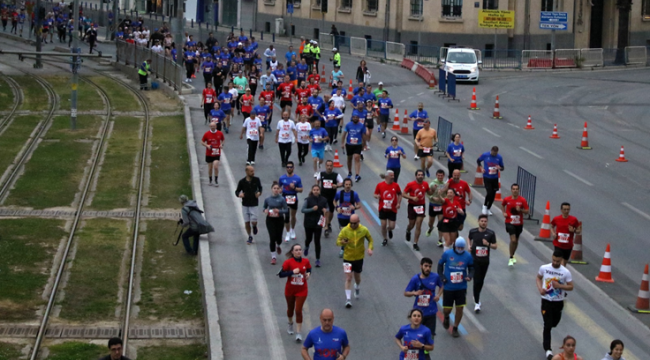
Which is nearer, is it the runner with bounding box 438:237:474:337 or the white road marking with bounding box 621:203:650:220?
the runner with bounding box 438:237:474:337

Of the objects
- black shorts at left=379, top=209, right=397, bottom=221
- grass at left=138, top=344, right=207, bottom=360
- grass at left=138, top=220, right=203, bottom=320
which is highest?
black shorts at left=379, top=209, right=397, bottom=221

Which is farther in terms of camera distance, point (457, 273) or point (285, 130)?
point (285, 130)

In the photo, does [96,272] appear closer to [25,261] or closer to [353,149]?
[25,261]

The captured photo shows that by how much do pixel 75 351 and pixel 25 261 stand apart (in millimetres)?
4912

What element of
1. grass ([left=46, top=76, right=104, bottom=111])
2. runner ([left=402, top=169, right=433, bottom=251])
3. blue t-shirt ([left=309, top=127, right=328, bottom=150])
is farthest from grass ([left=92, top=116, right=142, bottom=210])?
runner ([left=402, top=169, right=433, bottom=251])

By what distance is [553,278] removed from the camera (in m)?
14.3

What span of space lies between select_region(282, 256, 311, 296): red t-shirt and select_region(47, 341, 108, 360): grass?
108 inches

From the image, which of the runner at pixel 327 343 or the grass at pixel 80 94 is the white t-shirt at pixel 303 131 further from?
the grass at pixel 80 94

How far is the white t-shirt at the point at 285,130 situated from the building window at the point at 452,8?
36.5 meters

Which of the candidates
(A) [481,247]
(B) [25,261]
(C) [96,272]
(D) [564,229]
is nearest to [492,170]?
(D) [564,229]

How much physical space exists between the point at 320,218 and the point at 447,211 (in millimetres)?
2279

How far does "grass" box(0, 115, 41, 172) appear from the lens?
2917 cm

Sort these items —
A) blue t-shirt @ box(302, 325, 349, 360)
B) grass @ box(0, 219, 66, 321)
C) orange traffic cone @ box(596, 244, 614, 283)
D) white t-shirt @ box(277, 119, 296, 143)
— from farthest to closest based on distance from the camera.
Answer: white t-shirt @ box(277, 119, 296, 143) < orange traffic cone @ box(596, 244, 614, 283) < grass @ box(0, 219, 66, 321) < blue t-shirt @ box(302, 325, 349, 360)

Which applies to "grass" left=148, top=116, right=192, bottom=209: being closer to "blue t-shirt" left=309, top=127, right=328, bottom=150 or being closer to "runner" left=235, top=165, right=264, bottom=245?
"blue t-shirt" left=309, top=127, right=328, bottom=150
